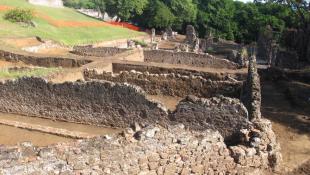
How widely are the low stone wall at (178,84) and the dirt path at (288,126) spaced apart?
73.4 inches

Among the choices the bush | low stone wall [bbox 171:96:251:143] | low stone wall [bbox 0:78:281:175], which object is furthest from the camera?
the bush

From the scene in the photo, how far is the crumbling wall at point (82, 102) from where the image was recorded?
14.9m

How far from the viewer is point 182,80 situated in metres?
19.5

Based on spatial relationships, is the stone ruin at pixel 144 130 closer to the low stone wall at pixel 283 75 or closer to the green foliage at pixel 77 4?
the low stone wall at pixel 283 75

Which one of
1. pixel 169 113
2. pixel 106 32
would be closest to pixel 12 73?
pixel 169 113

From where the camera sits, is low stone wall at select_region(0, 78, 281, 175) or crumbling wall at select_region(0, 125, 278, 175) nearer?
crumbling wall at select_region(0, 125, 278, 175)

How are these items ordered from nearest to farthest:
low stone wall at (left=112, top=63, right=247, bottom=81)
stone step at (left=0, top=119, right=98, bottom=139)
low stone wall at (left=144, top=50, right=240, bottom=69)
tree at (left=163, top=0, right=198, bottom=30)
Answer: stone step at (left=0, top=119, right=98, bottom=139) < low stone wall at (left=112, top=63, right=247, bottom=81) < low stone wall at (left=144, top=50, right=240, bottom=69) < tree at (left=163, top=0, right=198, bottom=30)

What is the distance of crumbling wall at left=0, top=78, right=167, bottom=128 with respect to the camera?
14.9 m

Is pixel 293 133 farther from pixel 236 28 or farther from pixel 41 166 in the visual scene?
pixel 236 28

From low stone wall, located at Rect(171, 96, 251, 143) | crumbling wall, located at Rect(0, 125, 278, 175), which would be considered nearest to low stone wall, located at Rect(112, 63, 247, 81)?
low stone wall, located at Rect(171, 96, 251, 143)

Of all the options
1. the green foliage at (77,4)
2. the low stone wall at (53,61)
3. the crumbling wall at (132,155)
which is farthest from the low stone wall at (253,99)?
the green foliage at (77,4)

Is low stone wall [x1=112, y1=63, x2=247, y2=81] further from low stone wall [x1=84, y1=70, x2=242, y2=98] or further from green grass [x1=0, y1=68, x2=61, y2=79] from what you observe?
green grass [x1=0, y1=68, x2=61, y2=79]

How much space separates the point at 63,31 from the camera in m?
47.7

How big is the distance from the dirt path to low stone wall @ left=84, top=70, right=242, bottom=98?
1.86m
